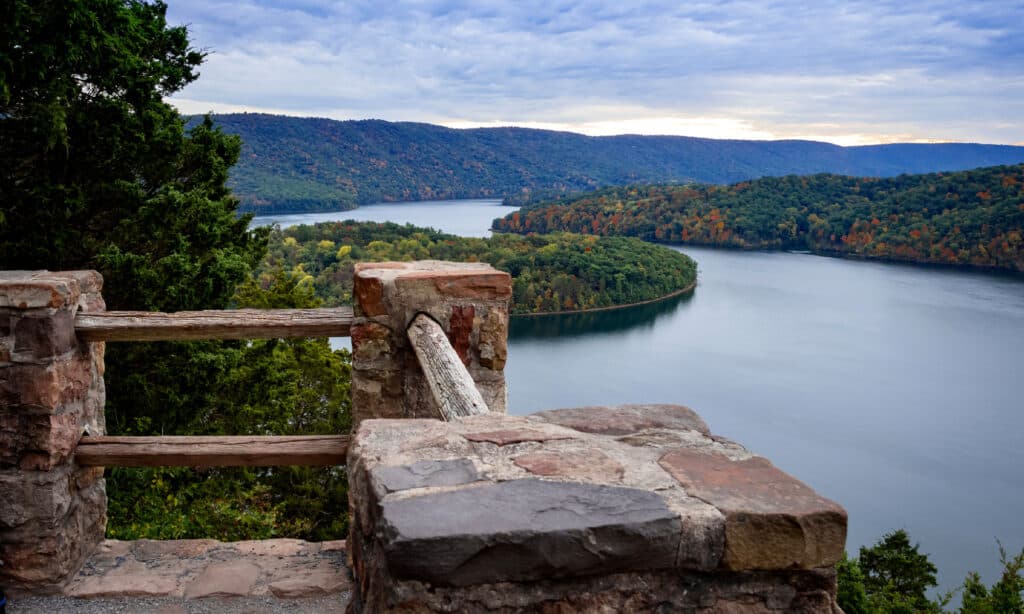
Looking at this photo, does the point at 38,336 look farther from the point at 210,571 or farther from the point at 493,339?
the point at 493,339

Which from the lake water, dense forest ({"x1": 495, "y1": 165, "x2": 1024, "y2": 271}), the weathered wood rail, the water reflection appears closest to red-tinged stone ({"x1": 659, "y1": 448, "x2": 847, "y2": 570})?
the weathered wood rail

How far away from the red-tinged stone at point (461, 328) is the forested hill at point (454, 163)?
43.8 m

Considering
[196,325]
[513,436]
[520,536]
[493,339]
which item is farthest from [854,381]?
[520,536]

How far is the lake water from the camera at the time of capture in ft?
62.7

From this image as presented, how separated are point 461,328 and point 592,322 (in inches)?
1456

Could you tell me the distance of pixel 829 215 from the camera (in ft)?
212

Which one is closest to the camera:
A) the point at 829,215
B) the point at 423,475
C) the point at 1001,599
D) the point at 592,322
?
the point at 423,475

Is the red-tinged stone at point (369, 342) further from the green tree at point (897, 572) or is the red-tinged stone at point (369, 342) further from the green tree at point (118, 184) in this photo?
the green tree at point (897, 572)

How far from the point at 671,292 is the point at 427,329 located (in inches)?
1739

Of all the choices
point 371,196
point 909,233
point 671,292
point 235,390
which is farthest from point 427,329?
point 371,196

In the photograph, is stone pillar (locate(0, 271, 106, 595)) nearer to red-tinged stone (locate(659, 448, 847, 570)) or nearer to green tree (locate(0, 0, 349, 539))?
red-tinged stone (locate(659, 448, 847, 570))

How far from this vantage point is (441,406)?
6.13 feet

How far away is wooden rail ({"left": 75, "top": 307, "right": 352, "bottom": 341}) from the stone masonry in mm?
1318

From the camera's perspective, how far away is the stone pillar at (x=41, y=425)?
2.29 metres
